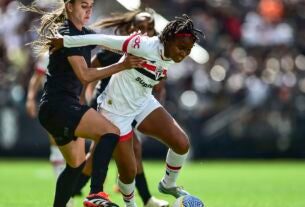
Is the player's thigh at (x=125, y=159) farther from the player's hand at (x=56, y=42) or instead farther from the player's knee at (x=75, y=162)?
the player's hand at (x=56, y=42)

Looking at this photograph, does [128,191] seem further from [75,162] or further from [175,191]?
[75,162]

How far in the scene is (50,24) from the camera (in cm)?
780

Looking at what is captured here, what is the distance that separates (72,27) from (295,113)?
12.1 metres

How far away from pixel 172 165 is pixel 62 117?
163 cm

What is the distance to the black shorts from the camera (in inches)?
291


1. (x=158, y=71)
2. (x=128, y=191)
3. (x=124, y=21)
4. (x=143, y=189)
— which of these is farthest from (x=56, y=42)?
(x=143, y=189)

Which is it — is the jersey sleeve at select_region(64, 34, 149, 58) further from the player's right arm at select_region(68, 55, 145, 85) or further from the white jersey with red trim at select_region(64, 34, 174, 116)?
the player's right arm at select_region(68, 55, 145, 85)

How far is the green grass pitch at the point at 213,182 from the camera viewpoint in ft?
34.0

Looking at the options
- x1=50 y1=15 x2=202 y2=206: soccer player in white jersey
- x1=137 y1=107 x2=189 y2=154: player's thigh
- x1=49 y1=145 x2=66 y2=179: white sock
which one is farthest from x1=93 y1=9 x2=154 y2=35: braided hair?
x1=49 y1=145 x2=66 y2=179: white sock

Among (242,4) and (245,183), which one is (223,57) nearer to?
(242,4)

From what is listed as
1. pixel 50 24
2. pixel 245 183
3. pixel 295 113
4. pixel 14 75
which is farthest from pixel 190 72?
pixel 50 24

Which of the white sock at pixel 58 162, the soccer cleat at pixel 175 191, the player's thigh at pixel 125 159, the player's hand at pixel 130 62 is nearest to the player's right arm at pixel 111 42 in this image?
the player's hand at pixel 130 62

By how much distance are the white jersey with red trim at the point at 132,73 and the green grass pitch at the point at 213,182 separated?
1951mm

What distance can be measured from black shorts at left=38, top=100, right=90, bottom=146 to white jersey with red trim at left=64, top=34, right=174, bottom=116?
559 millimetres
